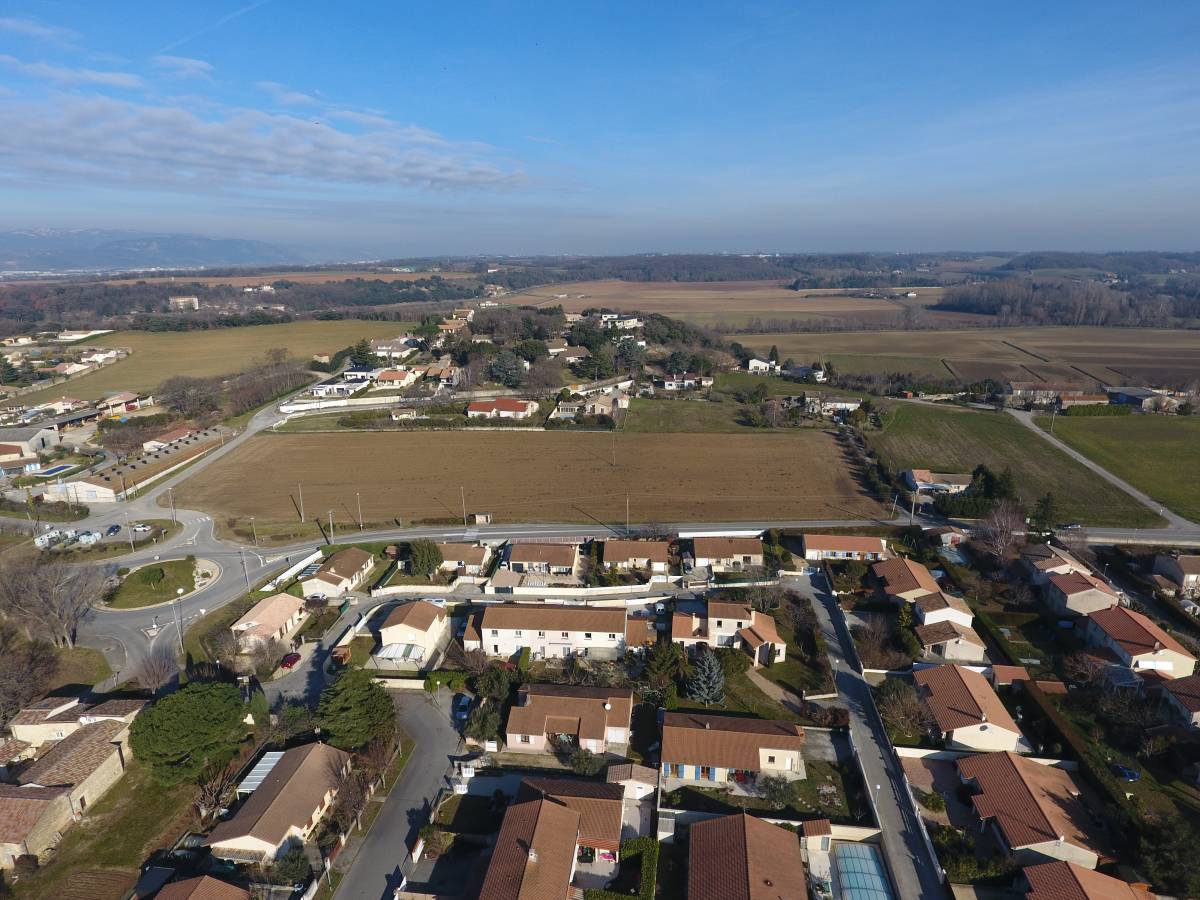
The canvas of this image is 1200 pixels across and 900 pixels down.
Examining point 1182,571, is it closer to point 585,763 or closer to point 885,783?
point 885,783

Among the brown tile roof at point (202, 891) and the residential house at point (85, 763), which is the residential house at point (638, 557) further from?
the residential house at point (85, 763)

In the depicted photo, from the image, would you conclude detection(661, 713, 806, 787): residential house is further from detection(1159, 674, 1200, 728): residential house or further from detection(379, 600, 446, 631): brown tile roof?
detection(1159, 674, 1200, 728): residential house

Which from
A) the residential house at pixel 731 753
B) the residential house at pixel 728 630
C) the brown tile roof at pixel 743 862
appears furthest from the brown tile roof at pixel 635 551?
the brown tile roof at pixel 743 862

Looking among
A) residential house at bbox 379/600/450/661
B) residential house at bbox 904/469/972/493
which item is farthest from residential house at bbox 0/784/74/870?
residential house at bbox 904/469/972/493

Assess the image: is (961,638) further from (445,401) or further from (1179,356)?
(1179,356)

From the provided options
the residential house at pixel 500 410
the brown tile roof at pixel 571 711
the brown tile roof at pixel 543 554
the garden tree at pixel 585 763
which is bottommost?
the garden tree at pixel 585 763

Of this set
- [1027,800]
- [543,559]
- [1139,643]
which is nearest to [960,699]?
[1027,800]
